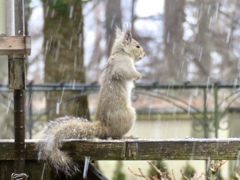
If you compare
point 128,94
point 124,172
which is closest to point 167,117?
point 124,172

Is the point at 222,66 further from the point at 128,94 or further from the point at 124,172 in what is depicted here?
the point at 128,94

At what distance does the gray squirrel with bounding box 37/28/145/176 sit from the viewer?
8.86 feet

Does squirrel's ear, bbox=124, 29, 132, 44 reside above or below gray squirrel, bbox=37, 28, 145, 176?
above

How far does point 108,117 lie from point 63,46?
269 cm

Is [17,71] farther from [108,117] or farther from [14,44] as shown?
[108,117]

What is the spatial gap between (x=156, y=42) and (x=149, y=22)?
1.94ft

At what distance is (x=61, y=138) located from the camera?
2.77 m

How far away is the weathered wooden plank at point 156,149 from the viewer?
2.68 m

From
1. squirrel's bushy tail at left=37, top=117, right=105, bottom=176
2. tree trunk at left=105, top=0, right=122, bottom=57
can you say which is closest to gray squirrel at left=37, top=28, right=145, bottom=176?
squirrel's bushy tail at left=37, top=117, right=105, bottom=176

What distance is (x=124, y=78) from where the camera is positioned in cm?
365

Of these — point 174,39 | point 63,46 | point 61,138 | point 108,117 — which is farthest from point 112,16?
point 61,138

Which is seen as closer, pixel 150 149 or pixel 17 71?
pixel 17 71

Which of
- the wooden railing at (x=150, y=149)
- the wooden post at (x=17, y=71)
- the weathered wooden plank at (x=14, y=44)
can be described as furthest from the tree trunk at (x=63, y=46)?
the weathered wooden plank at (x=14, y=44)

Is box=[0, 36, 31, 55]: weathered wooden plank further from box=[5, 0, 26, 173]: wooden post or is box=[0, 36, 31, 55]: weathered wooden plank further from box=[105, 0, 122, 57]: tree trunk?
box=[105, 0, 122, 57]: tree trunk
